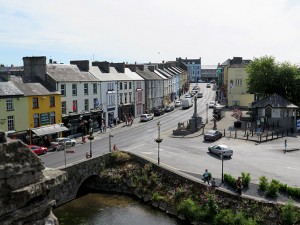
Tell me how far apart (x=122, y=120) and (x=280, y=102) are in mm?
26433

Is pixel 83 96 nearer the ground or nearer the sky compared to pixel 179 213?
nearer the sky

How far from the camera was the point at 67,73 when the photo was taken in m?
55.6

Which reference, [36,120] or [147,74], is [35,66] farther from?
[147,74]

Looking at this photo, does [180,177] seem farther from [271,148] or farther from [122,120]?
[122,120]

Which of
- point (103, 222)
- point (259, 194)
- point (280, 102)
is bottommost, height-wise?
point (103, 222)

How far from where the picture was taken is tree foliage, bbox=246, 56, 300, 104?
6438cm

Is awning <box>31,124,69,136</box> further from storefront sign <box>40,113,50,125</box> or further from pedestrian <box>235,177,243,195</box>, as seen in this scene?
pedestrian <box>235,177,243,195</box>

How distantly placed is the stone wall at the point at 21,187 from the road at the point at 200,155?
2466 centimetres


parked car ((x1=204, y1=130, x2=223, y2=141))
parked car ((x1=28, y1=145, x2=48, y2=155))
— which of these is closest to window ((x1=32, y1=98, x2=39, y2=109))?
parked car ((x1=28, y1=145, x2=48, y2=155))

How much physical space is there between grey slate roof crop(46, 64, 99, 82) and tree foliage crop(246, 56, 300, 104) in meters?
27.7

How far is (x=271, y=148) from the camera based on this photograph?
4441 centimetres

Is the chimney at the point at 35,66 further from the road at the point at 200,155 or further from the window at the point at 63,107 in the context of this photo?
the road at the point at 200,155

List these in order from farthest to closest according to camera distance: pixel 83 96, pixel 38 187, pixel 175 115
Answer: pixel 175 115 → pixel 83 96 → pixel 38 187

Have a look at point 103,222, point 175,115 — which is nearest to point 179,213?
point 103,222
